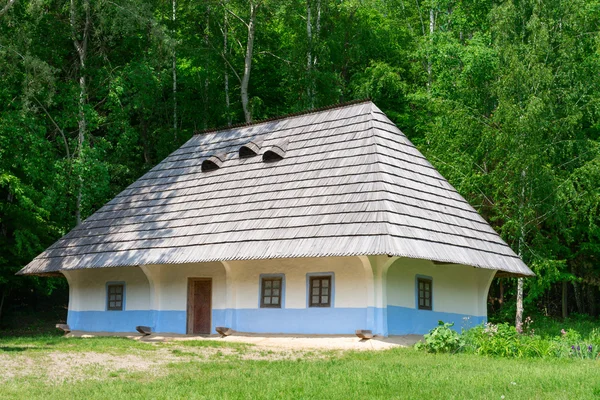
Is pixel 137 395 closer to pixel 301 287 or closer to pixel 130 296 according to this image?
pixel 301 287

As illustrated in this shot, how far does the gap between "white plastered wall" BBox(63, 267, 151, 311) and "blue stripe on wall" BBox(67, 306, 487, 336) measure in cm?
34

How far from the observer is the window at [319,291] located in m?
16.8

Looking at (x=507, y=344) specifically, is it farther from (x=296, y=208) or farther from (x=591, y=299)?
(x=591, y=299)

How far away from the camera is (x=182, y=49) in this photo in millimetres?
28703

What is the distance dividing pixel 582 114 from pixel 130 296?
477 inches

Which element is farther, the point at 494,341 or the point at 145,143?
the point at 145,143

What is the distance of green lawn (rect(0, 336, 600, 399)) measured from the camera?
9.57 meters

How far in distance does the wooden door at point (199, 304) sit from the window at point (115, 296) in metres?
2.39

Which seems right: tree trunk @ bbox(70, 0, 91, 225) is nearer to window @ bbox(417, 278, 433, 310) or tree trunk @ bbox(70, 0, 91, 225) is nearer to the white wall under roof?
the white wall under roof

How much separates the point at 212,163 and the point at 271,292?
4.81m

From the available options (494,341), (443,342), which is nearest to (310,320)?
(443,342)

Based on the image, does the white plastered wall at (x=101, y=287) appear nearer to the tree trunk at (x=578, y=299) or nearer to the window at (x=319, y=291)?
the window at (x=319, y=291)

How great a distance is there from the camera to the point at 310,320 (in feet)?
55.3

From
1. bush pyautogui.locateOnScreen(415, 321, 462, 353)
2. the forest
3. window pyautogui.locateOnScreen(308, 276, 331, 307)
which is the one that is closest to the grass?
window pyautogui.locateOnScreen(308, 276, 331, 307)
